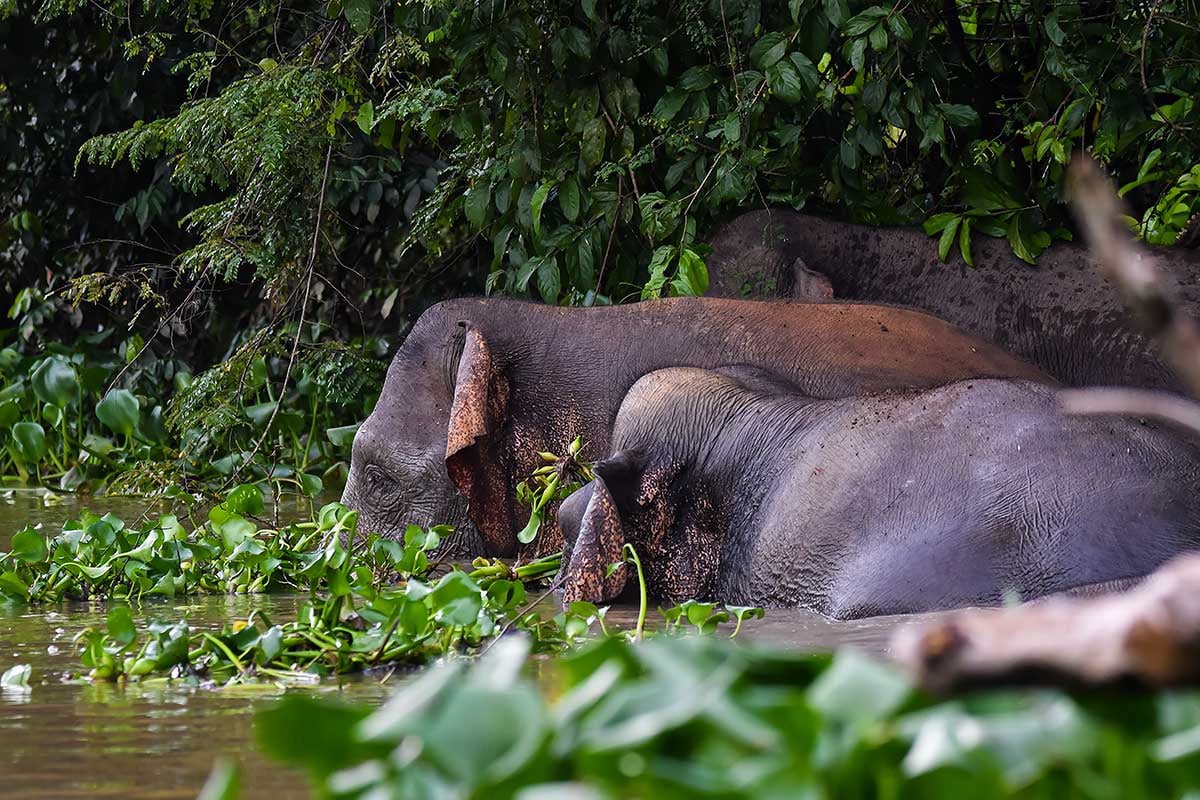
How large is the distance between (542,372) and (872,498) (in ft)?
5.22

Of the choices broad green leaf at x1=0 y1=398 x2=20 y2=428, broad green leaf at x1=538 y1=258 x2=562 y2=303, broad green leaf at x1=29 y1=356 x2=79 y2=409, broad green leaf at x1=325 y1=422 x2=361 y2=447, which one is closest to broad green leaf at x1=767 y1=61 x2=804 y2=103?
broad green leaf at x1=538 y1=258 x2=562 y2=303

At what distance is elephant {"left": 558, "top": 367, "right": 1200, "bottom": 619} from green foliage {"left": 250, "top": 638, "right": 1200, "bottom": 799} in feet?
7.71

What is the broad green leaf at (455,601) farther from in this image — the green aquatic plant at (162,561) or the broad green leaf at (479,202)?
the broad green leaf at (479,202)

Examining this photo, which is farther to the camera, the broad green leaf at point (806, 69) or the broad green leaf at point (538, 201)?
the broad green leaf at point (538, 201)

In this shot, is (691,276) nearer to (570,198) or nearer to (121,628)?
(570,198)

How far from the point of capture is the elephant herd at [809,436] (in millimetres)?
3750

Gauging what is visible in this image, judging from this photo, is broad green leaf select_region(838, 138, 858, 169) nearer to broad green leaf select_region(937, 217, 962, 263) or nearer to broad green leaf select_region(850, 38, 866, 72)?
broad green leaf select_region(937, 217, 962, 263)

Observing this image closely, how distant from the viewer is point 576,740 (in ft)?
4.14

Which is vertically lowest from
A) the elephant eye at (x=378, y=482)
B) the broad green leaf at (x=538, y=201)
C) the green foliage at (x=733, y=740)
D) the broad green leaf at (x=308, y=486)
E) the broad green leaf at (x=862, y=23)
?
the broad green leaf at (x=308, y=486)

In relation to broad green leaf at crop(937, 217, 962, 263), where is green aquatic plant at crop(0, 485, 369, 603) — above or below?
below

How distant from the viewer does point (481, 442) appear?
16.9ft

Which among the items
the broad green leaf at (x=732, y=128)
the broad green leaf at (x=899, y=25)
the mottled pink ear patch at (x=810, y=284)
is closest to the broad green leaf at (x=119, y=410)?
the mottled pink ear patch at (x=810, y=284)

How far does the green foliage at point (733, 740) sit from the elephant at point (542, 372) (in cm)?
352

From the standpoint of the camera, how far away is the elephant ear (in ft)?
16.8
